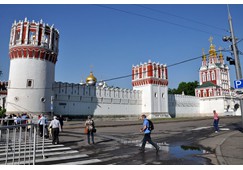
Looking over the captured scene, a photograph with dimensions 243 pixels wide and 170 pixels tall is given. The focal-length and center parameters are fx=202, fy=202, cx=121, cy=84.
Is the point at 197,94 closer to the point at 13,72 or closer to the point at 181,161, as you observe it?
the point at 13,72

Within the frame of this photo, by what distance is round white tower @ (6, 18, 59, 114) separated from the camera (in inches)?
1088

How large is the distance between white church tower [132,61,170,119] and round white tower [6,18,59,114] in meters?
23.7

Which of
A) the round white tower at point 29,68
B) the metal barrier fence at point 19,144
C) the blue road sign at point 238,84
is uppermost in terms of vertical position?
the round white tower at point 29,68

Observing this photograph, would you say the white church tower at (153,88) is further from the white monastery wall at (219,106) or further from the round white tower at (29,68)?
the round white tower at (29,68)

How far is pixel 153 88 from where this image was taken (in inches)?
1860

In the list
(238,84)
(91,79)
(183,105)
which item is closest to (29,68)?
(91,79)

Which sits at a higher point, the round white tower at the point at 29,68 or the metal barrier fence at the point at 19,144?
the round white tower at the point at 29,68

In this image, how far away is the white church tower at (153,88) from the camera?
46469 millimetres

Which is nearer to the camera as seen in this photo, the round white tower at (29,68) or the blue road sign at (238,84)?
the blue road sign at (238,84)

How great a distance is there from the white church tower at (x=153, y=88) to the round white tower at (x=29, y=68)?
77.6 ft

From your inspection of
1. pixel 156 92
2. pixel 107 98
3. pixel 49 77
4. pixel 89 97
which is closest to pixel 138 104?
pixel 156 92

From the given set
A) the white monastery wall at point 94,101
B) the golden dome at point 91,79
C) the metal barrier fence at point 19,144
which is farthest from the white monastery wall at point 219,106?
the metal barrier fence at point 19,144

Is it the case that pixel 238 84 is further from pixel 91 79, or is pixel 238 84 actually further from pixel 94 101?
pixel 91 79

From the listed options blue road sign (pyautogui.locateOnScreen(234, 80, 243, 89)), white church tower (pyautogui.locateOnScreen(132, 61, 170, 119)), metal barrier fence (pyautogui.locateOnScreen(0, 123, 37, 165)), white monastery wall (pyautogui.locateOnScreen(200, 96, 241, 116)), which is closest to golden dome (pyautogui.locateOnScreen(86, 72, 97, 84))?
white church tower (pyautogui.locateOnScreen(132, 61, 170, 119))
